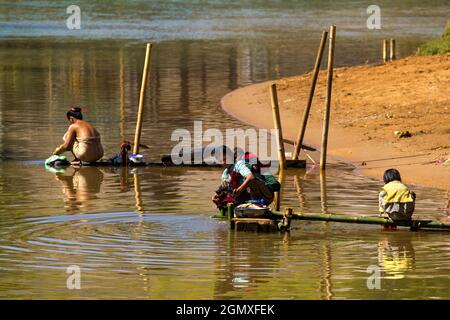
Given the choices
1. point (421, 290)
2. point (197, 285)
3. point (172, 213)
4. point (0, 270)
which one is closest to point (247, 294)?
point (197, 285)

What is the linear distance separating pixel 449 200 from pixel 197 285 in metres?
6.48

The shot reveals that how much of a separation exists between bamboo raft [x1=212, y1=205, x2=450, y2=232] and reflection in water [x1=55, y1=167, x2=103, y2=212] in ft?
9.76

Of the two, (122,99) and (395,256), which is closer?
(395,256)

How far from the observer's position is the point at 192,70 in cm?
3922

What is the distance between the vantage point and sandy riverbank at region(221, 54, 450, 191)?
2316 cm

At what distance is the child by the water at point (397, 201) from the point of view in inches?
658

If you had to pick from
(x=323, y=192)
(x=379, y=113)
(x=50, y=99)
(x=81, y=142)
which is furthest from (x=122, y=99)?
(x=323, y=192)

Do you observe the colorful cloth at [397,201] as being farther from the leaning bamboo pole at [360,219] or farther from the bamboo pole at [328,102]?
the bamboo pole at [328,102]

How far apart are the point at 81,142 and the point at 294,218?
6836mm

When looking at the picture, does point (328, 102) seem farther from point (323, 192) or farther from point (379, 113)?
point (379, 113)

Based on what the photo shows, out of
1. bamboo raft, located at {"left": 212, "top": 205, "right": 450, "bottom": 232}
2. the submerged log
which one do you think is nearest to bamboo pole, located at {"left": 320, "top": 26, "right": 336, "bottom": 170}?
bamboo raft, located at {"left": 212, "top": 205, "right": 450, "bottom": 232}

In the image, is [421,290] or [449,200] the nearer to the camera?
[421,290]

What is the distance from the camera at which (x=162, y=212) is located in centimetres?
1873
